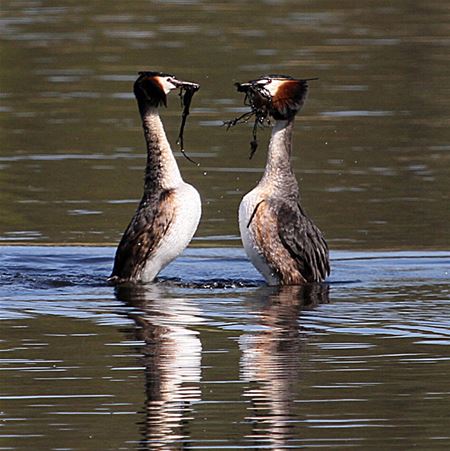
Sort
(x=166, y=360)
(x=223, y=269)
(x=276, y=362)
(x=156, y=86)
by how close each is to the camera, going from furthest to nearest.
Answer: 1. (x=223, y=269)
2. (x=156, y=86)
3. (x=166, y=360)
4. (x=276, y=362)

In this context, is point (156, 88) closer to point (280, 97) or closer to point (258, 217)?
point (280, 97)

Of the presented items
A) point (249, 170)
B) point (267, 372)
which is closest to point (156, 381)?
point (267, 372)

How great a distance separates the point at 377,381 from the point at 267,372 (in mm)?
679

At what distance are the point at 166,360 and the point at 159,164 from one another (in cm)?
339

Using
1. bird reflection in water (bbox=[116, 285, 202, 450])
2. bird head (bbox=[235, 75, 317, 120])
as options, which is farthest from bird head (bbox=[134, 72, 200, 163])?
bird reflection in water (bbox=[116, 285, 202, 450])

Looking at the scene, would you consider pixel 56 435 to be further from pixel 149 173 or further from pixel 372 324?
pixel 149 173

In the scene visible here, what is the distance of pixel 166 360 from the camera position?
33.6 feet

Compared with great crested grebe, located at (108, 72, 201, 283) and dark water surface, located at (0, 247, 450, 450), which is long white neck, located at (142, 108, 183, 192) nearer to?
great crested grebe, located at (108, 72, 201, 283)

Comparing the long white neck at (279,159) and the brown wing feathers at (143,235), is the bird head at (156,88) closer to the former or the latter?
the brown wing feathers at (143,235)

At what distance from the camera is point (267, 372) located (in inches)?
389

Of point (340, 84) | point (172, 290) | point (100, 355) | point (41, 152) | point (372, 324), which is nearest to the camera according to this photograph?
point (100, 355)

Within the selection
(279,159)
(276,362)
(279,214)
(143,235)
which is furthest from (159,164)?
(276,362)

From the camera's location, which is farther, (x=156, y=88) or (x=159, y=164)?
(x=156, y=88)

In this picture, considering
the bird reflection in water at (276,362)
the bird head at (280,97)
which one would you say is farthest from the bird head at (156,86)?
the bird reflection in water at (276,362)
